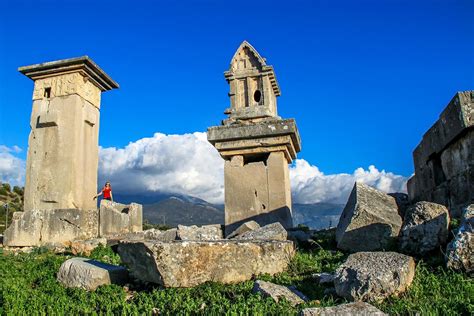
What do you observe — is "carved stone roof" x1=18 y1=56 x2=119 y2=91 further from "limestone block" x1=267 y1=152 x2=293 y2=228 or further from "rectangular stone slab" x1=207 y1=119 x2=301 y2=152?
"limestone block" x1=267 y1=152 x2=293 y2=228

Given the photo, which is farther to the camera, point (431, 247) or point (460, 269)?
point (431, 247)

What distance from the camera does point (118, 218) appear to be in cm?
998

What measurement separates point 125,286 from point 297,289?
215cm

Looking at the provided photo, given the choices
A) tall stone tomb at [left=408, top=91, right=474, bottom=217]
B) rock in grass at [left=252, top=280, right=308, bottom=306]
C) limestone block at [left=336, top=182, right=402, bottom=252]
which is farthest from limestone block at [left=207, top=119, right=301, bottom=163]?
rock in grass at [left=252, top=280, right=308, bottom=306]

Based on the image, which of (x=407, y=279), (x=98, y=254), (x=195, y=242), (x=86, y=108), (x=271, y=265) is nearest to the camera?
(x=407, y=279)

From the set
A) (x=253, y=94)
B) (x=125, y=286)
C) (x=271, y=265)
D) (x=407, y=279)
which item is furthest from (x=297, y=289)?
(x=253, y=94)

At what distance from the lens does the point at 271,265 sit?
16.6ft

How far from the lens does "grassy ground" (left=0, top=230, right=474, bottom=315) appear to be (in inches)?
137

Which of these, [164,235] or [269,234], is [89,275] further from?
[164,235]

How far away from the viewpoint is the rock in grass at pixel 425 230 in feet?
15.8

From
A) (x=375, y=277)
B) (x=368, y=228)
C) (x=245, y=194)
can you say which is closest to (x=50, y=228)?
(x=245, y=194)

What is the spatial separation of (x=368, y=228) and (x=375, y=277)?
1708 millimetres

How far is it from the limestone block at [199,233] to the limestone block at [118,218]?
9.34 ft

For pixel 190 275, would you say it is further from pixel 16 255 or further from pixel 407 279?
pixel 16 255
